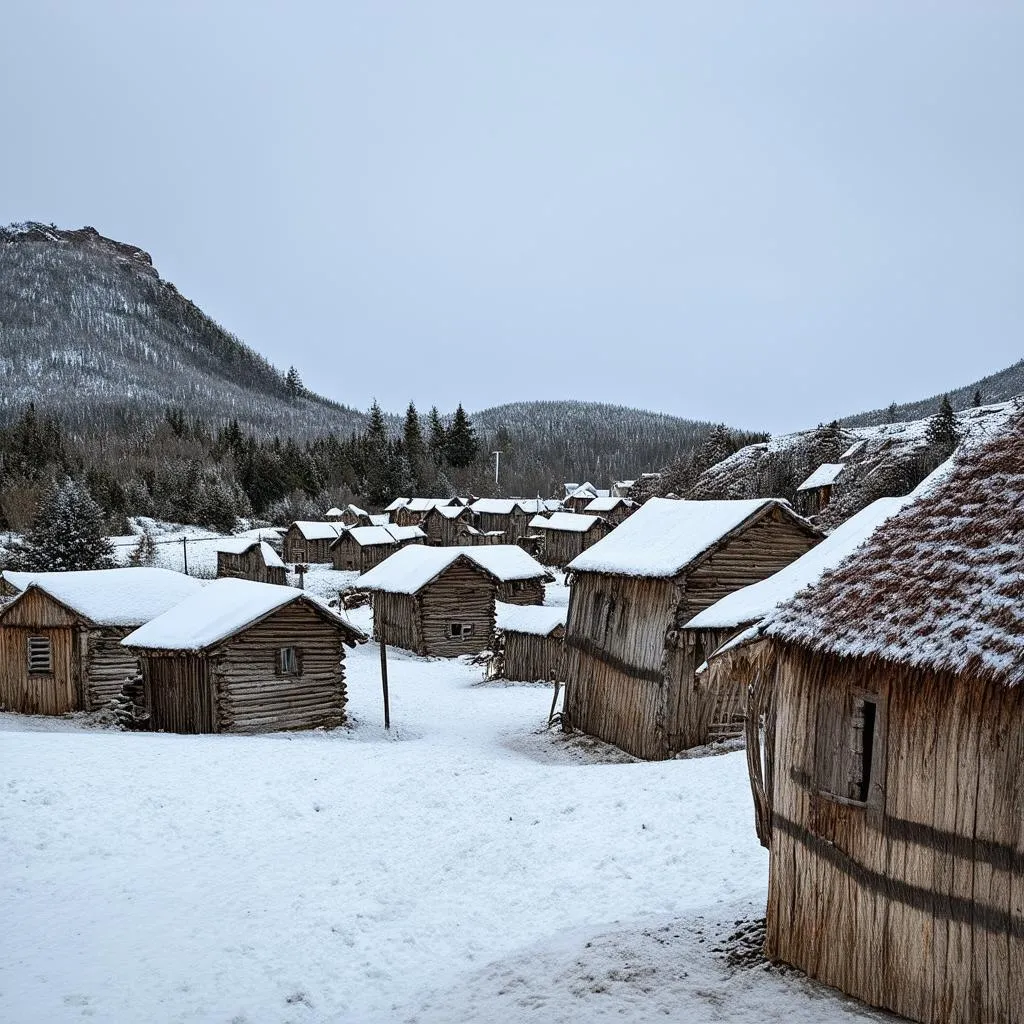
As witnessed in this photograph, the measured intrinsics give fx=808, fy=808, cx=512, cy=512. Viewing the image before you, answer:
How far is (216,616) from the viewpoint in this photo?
957 inches

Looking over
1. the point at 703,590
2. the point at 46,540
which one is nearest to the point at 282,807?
the point at 703,590

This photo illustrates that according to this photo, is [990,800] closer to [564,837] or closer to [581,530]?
[564,837]

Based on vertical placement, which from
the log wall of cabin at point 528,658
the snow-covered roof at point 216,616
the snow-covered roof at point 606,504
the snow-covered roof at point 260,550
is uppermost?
the snow-covered roof at point 216,616

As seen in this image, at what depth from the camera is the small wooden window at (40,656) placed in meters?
27.3

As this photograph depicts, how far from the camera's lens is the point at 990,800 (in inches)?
266

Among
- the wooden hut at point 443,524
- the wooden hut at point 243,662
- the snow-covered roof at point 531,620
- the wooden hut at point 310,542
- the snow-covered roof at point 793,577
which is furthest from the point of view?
the wooden hut at point 443,524

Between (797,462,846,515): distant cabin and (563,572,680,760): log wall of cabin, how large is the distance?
51.5m

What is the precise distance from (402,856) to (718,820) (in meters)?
5.30

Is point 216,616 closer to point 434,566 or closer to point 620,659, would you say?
point 620,659

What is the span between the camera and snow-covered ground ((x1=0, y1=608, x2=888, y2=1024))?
8.95 meters

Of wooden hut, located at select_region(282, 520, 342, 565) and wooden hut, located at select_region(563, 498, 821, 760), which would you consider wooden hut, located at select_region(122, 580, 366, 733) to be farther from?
wooden hut, located at select_region(282, 520, 342, 565)

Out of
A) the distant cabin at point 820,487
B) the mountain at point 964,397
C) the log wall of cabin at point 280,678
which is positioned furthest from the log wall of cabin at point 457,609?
the mountain at point 964,397

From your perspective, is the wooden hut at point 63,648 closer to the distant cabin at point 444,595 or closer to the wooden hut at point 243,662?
the wooden hut at point 243,662

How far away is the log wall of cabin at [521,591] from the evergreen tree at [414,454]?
7699cm
